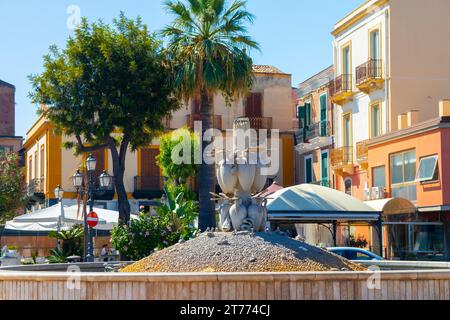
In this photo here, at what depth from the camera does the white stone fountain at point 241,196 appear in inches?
666

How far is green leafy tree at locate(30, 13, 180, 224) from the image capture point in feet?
113

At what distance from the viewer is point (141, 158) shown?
52906mm

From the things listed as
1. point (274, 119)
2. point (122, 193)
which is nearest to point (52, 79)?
point (122, 193)

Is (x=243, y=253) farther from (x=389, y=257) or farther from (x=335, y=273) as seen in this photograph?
(x=389, y=257)

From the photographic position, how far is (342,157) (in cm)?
4431

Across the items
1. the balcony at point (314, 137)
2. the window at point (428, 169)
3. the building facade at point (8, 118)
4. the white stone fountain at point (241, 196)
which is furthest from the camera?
the building facade at point (8, 118)

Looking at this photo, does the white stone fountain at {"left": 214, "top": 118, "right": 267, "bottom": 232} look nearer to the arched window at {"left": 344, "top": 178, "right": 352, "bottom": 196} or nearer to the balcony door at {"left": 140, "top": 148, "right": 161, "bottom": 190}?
the arched window at {"left": 344, "top": 178, "right": 352, "bottom": 196}

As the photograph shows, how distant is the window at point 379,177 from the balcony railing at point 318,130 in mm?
7194

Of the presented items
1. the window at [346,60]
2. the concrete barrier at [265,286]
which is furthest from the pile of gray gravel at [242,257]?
the window at [346,60]

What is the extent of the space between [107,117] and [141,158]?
18619mm

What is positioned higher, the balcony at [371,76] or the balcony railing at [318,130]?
the balcony at [371,76]

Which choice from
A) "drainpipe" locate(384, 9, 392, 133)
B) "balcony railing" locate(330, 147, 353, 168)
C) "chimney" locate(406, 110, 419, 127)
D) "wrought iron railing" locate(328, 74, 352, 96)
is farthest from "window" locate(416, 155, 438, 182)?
"wrought iron railing" locate(328, 74, 352, 96)

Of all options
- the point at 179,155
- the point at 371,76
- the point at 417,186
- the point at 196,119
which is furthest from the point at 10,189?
the point at 417,186

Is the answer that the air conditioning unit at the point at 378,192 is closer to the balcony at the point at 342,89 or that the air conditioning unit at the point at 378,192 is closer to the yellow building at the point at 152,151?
the balcony at the point at 342,89
